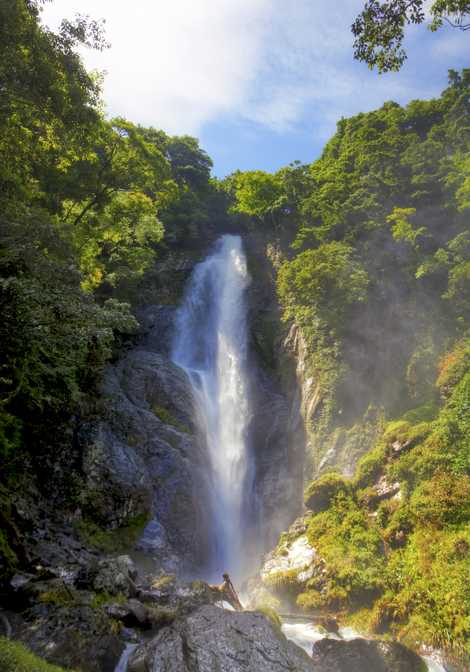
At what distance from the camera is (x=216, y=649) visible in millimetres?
5625

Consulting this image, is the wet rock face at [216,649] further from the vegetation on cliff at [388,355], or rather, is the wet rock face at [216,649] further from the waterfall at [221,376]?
the waterfall at [221,376]

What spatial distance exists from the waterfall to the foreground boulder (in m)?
7.05

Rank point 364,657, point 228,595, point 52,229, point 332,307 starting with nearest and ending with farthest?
point 364,657, point 52,229, point 228,595, point 332,307

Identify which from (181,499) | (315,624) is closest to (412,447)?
(315,624)

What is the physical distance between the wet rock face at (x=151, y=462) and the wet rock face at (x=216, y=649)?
21.0 feet

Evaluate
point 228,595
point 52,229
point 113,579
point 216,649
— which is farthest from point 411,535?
point 52,229

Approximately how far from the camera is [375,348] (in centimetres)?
1886

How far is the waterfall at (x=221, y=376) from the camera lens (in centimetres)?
1780

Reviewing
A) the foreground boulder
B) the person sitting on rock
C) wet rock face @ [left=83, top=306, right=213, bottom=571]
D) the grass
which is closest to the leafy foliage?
the foreground boulder

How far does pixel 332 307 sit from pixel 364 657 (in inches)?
579

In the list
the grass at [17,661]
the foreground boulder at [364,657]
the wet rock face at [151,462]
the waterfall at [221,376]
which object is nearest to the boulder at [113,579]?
the wet rock face at [151,462]

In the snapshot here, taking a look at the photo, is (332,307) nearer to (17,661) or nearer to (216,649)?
(216,649)

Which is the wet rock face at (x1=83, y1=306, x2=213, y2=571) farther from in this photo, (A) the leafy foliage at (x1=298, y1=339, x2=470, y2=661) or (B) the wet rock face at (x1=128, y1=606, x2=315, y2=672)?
(B) the wet rock face at (x1=128, y1=606, x2=315, y2=672)

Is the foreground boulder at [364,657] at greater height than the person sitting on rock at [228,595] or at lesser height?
lesser
